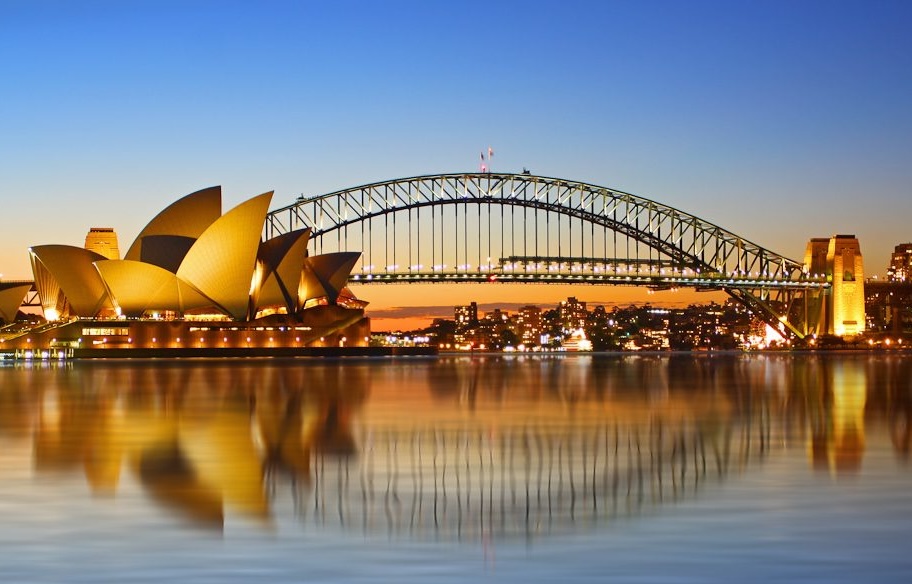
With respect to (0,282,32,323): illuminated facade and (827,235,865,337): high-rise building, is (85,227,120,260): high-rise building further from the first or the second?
(827,235,865,337): high-rise building

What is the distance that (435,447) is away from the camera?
62.6 feet

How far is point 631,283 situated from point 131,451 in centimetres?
8473

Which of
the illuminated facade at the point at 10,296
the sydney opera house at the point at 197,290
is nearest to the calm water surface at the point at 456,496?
the sydney opera house at the point at 197,290

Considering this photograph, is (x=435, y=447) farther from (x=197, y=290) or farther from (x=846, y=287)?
(x=846, y=287)

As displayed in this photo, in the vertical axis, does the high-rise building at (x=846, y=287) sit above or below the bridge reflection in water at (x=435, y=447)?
above

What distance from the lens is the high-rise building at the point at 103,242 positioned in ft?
383

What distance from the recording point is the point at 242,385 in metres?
43.4

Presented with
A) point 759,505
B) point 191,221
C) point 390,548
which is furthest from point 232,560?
point 191,221

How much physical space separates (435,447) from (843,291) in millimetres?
104686

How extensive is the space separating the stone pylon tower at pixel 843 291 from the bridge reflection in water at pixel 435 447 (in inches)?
3244

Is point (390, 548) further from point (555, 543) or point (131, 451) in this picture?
point (131, 451)

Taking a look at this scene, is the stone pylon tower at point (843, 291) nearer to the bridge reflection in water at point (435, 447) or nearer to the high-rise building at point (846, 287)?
the high-rise building at point (846, 287)

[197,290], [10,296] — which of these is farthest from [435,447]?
[10,296]

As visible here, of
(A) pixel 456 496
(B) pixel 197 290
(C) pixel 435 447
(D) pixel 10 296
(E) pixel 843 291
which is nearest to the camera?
(A) pixel 456 496
